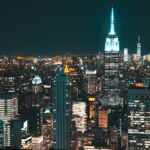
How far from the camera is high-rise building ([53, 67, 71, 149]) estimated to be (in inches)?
406

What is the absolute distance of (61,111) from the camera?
11.1 metres

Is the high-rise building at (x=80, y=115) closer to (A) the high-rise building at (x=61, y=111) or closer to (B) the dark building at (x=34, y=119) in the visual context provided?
(A) the high-rise building at (x=61, y=111)

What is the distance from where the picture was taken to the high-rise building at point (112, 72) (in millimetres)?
13887

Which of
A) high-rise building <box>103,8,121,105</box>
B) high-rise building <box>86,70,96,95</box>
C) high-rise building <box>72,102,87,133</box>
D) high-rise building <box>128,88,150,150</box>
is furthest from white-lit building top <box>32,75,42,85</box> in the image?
high-rise building <box>128,88,150,150</box>

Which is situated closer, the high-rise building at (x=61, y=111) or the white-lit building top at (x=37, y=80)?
the high-rise building at (x=61, y=111)

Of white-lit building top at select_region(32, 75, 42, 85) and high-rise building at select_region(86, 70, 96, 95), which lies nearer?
white-lit building top at select_region(32, 75, 42, 85)

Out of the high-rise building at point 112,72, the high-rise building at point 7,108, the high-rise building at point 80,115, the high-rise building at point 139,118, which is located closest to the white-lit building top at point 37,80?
the high-rise building at point 7,108

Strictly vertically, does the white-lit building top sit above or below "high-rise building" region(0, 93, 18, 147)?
above

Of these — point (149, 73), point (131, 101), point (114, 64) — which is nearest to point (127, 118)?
point (131, 101)

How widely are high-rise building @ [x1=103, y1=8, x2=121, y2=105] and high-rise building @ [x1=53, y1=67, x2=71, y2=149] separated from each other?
6.84 ft

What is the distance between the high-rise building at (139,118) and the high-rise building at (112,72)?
2839 mm

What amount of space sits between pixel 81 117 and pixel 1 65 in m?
2.83

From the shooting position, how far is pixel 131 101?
9891mm

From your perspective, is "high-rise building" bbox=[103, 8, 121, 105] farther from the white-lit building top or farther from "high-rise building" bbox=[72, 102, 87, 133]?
the white-lit building top
